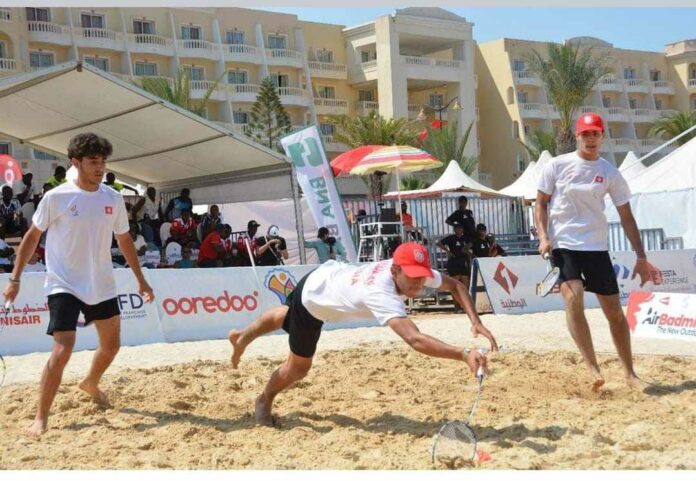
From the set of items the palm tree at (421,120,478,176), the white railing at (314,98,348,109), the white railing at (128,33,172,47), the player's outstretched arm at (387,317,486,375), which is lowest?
the player's outstretched arm at (387,317,486,375)

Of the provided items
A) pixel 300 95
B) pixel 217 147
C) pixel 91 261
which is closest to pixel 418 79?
pixel 300 95

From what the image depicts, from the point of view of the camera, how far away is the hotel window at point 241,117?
54.1 m

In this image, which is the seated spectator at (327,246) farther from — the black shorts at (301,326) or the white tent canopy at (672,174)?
the black shorts at (301,326)

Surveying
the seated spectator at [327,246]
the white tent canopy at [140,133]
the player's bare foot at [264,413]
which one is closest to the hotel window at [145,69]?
the white tent canopy at [140,133]

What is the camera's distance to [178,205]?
1677 cm

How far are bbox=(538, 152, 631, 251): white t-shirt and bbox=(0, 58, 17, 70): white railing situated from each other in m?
42.7

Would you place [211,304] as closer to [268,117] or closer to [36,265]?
[36,265]

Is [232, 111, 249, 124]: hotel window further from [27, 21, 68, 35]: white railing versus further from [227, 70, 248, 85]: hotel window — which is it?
[27, 21, 68, 35]: white railing

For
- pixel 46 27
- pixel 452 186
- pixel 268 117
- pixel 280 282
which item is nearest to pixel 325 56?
pixel 268 117

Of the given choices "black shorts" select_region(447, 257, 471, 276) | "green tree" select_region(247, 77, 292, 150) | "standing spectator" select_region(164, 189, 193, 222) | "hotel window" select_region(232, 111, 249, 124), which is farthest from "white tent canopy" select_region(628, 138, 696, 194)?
"hotel window" select_region(232, 111, 249, 124)

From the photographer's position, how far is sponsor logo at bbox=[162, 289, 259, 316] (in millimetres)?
11436

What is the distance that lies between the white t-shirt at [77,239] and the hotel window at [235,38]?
5060 cm

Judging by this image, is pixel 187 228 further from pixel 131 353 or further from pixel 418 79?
pixel 418 79

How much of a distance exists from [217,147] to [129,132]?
1.56 meters
